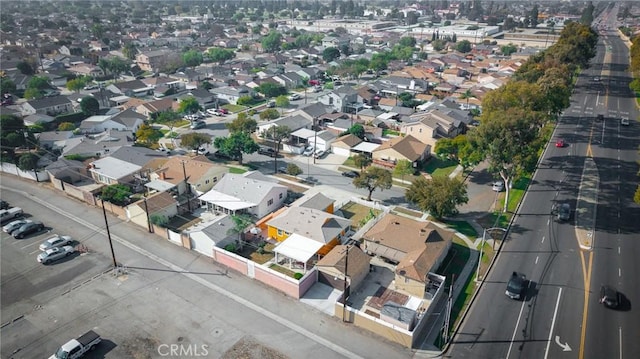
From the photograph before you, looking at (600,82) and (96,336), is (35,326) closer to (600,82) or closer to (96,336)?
(96,336)

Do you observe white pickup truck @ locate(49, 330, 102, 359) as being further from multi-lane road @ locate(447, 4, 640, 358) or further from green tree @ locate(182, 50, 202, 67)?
green tree @ locate(182, 50, 202, 67)

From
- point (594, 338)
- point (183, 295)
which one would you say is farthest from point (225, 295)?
point (594, 338)

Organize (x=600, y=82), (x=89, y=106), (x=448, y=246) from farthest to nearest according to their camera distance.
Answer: (x=600, y=82) < (x=89, y=106) < (x=448, y=246)

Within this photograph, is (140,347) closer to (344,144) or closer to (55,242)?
(55,242)

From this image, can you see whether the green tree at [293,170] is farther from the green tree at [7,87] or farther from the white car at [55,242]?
the green tree at [7,87]

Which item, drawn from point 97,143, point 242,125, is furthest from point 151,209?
point 97,143

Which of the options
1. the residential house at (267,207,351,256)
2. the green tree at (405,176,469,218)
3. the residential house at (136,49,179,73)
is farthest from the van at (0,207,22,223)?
the residential house at (136,49,179,73)
